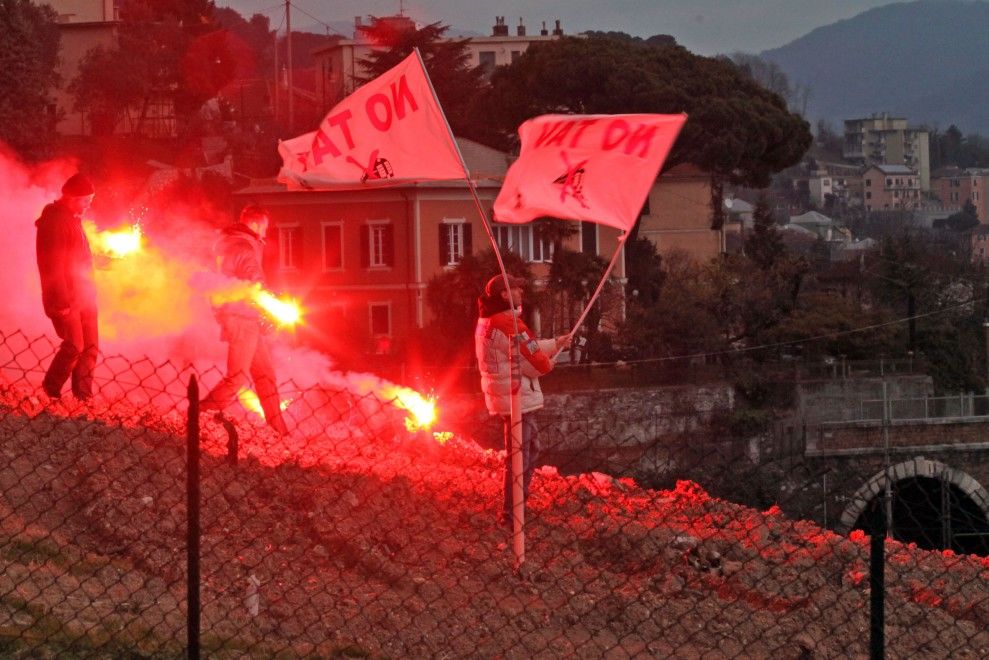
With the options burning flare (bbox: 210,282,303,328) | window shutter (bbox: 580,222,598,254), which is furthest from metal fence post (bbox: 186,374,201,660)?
window shutter (bbox: 580,222,598,254)

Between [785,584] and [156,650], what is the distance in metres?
3.40

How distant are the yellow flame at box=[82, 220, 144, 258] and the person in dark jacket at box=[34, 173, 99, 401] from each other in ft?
12.0

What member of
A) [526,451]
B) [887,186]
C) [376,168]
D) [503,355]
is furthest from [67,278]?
[887,186]

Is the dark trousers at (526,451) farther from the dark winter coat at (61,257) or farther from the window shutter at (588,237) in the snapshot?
the window shutter at (588,237)

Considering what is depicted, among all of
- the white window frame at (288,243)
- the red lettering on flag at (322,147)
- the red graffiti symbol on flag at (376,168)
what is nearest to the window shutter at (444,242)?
the white window frame at (288,243)

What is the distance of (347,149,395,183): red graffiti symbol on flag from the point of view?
30.3 feet

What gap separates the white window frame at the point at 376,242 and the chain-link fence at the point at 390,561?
3363cm

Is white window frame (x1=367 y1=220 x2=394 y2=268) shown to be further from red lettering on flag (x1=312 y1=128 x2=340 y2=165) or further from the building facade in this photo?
red lettering on flag (x1=312 y1=128 x2=340 y2=165)

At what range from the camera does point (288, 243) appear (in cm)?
4572

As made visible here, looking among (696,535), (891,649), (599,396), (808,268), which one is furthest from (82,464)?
(808,268)

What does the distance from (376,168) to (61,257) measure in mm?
3544

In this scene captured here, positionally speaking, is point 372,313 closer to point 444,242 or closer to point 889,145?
point 444,242

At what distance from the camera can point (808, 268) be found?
1844 inches

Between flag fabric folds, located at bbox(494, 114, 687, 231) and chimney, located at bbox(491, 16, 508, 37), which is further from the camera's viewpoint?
chimney, located at bbox(491, 16, 508, 37)
